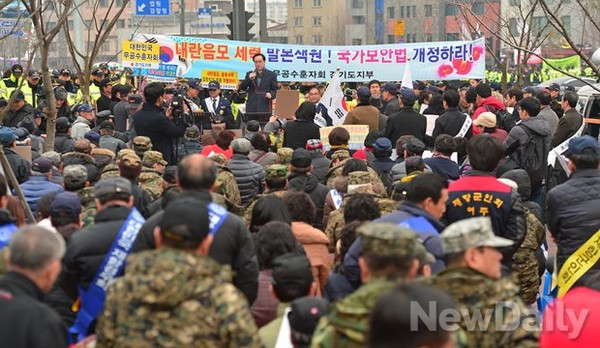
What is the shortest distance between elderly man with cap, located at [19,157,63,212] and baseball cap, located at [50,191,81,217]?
2105mm

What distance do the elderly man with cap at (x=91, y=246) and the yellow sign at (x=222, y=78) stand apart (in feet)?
49.2

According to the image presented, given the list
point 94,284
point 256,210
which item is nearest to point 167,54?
point 256,210

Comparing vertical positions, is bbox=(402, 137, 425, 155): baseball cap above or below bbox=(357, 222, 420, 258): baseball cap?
below

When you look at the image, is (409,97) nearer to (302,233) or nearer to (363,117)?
(363,117)

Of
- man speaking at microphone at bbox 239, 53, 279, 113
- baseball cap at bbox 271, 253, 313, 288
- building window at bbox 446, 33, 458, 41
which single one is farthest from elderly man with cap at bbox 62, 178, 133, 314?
building window at bbox 446, 33, 458, 41

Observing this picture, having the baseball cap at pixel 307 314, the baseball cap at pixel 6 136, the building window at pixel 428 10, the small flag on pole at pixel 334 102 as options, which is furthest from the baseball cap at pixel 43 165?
the building window at pixel 428 10

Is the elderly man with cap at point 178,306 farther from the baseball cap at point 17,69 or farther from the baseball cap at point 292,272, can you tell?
the baseball cap at point 17,69

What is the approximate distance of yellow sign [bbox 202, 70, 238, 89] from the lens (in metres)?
21.5

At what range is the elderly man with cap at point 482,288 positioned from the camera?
4699mm

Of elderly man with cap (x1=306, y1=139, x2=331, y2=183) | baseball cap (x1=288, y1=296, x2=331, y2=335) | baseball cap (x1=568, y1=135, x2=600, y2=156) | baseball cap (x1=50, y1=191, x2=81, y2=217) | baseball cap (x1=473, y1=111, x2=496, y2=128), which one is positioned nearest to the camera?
baseball cap (x1=288, y1=296, x2=331, y2=335)

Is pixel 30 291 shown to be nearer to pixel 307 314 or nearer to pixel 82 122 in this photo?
pixel 307 314

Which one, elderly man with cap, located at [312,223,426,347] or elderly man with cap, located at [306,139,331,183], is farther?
elderly man with cap, located at [306,139,331,183]

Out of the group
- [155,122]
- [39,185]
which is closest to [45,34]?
[39,185]

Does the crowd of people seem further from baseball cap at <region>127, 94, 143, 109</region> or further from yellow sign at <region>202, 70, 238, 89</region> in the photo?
yellow sign at <region>202, 70, 238, 89</region>
